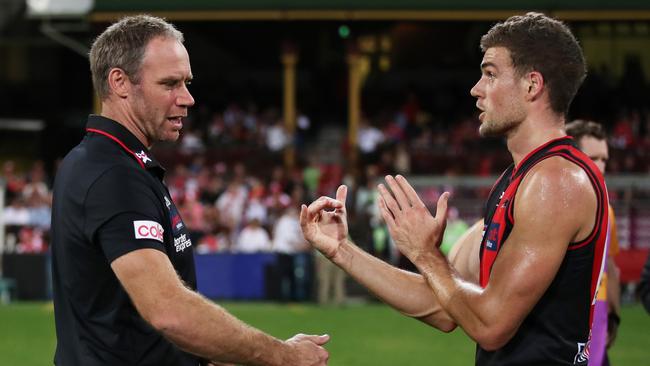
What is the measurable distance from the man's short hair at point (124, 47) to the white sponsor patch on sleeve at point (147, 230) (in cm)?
63

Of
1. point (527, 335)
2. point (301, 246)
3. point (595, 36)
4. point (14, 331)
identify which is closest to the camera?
point (527, 335)

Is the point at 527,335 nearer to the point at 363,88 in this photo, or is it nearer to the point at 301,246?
the point at 301,246

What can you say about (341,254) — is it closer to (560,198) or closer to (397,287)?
(397,287)

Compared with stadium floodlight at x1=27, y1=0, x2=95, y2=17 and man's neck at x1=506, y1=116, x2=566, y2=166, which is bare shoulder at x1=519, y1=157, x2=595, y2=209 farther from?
stadium floodlight at x1=27, y1=0, x2=95, y2=17

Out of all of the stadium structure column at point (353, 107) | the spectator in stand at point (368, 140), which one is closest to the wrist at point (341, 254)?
the stadium structure column at point (353, 107)

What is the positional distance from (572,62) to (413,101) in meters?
25.8

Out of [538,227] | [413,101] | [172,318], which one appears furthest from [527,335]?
[413,101]

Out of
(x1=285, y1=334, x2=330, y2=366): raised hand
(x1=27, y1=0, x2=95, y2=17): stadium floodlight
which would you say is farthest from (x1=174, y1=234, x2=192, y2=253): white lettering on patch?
(x1=27, y1=0, x2=95, y2=17): stadium floodlight

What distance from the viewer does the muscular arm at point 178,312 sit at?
369 cm

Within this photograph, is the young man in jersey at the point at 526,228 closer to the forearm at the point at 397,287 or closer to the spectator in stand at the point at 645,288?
the forearm at the point at 397,287

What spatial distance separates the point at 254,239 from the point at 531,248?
17.1 meters

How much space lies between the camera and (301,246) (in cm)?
2036

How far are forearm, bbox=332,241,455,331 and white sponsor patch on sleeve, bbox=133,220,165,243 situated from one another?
1.11 m

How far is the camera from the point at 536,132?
13.8 ft
